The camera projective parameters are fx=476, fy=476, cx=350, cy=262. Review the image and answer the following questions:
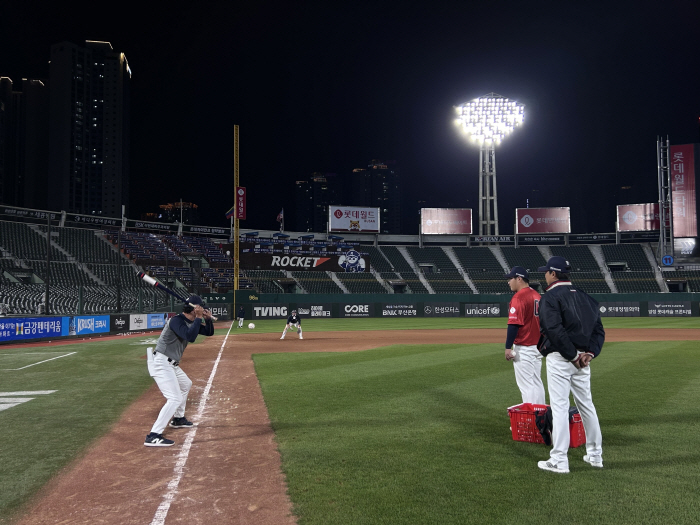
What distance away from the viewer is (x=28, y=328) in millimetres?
22938

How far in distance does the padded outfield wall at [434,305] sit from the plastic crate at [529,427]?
127 feet

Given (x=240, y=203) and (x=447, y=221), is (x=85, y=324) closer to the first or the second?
(x=240, y=203)

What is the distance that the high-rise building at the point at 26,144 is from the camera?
400ft

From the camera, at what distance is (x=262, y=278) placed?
55.9 metres

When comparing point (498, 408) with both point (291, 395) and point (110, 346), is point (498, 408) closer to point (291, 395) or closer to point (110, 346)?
point (291, 395)

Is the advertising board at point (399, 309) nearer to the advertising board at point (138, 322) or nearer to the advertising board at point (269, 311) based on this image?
the advertising board at point (269, 311)

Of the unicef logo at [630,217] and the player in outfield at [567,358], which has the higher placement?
the unicef logo at [630,217]

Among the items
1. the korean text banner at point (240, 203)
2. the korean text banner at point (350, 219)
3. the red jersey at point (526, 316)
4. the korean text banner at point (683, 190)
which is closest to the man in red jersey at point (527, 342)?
the red jersey at point (526, 316)

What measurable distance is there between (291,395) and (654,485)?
6.96 meters

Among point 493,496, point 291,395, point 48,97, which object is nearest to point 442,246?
point 291,395

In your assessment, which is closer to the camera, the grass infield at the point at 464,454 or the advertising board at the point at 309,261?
the grass infield at the point at 464,454

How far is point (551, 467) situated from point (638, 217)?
72.2 meters

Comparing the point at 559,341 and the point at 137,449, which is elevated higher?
the point at 559,341

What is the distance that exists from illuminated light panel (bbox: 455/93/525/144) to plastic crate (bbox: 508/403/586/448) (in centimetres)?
5671
